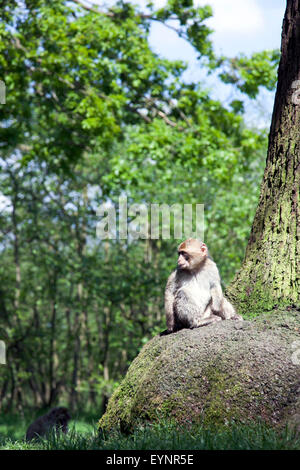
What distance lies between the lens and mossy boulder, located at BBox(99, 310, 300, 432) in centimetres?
403

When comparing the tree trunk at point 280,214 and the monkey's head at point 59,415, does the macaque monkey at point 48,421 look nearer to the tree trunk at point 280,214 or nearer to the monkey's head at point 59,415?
the monkey's head at point 59,415

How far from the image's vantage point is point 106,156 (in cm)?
1595

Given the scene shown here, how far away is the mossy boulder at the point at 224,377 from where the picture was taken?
4027 mm

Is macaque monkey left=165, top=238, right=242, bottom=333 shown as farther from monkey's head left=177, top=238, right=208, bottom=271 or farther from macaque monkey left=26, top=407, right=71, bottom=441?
macaque monkey left=26, top=407, right=71, bottom=441

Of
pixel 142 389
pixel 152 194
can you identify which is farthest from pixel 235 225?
pixel 142 389

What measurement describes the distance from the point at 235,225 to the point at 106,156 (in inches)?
173

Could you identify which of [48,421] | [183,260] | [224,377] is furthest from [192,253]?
[48,421]

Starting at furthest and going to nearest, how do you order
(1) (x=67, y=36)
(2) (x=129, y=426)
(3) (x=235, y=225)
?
(3) (x=235, y=225) → (1) (x=67, y=36) → (2) (x=129, y=426)

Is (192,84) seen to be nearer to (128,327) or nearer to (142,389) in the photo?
(128,327)

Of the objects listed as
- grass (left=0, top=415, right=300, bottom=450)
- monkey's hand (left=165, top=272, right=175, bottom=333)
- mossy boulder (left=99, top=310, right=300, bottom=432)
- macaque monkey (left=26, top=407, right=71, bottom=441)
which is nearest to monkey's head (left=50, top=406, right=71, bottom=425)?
macaque monkey (left=26, top=407, right=71, bottom=441)

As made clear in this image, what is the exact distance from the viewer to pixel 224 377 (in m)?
4.22

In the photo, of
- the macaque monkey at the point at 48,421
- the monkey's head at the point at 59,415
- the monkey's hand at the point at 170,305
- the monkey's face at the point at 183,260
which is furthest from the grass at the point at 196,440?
the monkey's head at the point at 59,415

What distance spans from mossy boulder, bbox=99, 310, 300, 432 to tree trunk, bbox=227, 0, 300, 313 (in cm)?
37

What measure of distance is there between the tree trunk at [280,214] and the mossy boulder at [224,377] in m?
0.37
